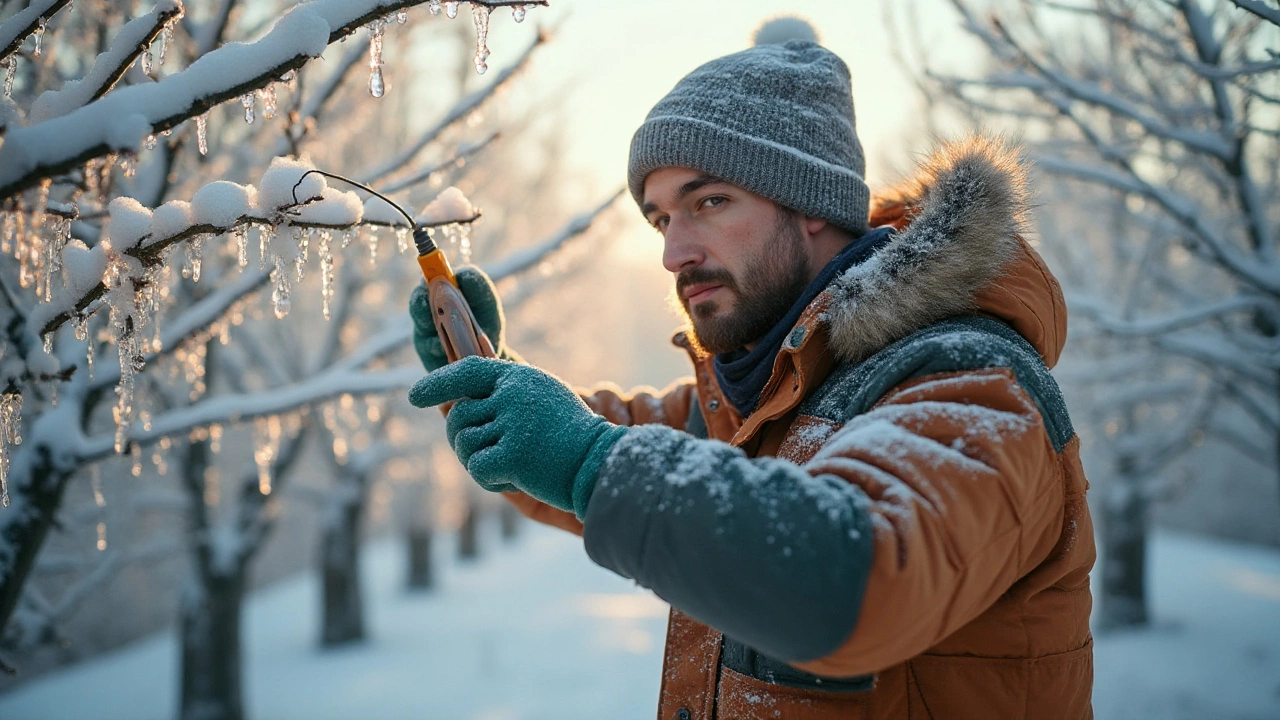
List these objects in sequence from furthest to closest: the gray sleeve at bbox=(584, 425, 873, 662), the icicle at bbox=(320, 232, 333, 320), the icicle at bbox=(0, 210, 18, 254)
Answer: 1. the icicle at bbox=(320, 232, 333, 320)
2. the icicle at bbox=(0, 210, 18, 254)
3. the gray sleeve at bbox=(584, 425, 873, 662)

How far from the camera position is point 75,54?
3955mm

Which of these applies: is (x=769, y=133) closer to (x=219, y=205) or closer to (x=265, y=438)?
(x=219, y=205)

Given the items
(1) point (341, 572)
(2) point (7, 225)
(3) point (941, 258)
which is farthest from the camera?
(1) point (341, 572)

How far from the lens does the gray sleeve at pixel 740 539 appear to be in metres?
1.07

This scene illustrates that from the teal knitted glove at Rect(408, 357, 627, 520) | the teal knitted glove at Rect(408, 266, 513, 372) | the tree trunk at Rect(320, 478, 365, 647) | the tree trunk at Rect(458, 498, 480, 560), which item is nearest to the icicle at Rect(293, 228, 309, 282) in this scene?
the teal knitted glove at Rect(408, 357, 627, 520)

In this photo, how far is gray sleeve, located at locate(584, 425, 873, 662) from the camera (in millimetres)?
1068

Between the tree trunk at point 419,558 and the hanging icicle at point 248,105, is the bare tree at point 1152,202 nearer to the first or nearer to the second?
the hanging icicle at point 248,105

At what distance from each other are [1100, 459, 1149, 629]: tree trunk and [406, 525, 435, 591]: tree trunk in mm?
9292

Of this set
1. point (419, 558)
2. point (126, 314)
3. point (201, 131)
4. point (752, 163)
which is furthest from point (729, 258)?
point (419, 558)

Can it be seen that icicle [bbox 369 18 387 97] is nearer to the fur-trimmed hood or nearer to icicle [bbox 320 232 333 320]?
icicle [bbox 320 232 333 320]

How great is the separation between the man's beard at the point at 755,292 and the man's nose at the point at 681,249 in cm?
3

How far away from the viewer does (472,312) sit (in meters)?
2.23

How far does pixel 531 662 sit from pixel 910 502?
6.89 metres

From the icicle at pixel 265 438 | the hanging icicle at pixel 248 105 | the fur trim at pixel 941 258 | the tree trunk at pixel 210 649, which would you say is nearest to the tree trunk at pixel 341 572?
the tree trunk at pixel 210 649
